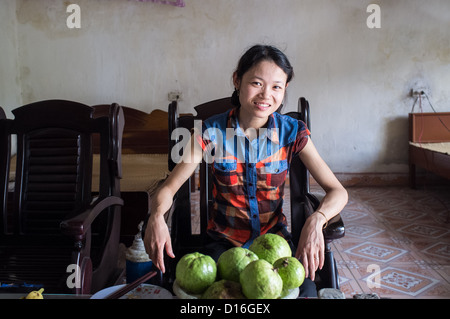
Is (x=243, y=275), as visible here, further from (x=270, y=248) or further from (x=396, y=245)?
(x=396, y=245)

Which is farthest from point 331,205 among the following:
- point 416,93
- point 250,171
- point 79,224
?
point 416,93

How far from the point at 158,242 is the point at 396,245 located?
7.31 feet

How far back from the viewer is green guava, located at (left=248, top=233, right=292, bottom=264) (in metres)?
0.87

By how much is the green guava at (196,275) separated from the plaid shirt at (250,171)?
1.98ft

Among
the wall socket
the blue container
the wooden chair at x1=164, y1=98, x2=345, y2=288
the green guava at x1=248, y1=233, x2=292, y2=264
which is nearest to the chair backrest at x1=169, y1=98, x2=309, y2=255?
the wooden chair at x1=164, y1=98, x2=345, y2=288

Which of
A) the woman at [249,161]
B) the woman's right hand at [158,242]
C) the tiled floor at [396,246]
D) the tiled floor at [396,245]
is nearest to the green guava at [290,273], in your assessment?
the woman's right hand at [158,242]

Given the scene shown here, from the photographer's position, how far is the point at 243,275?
77 cm

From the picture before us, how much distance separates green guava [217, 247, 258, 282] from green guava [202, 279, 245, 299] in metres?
0.03

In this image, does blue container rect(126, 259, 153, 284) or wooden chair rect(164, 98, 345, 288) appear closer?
wooden chair rect(164, 98, 345, 288)

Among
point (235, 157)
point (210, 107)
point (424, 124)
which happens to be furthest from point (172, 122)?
point (424, 124)

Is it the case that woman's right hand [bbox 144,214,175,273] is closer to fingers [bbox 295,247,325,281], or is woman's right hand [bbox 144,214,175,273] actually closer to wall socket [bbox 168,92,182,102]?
fingers [bbox 295,247,325,281]

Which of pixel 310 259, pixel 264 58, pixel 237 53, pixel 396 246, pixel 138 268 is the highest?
pixel 237 53

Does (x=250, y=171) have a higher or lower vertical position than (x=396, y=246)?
higher
